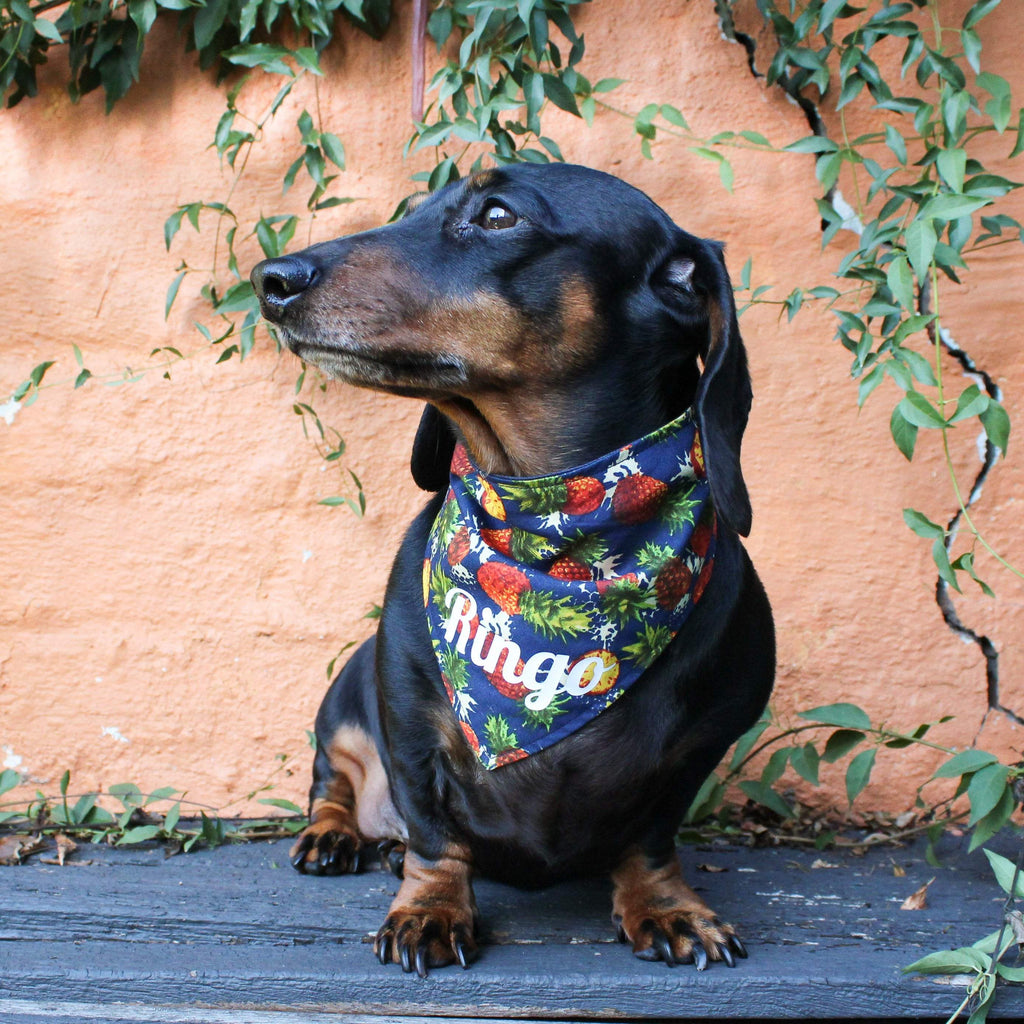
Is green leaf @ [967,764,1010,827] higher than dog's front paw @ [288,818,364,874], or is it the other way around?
green leaf @ [967,764,1010,827]

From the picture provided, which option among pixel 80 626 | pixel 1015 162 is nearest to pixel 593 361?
pixel 1015 162

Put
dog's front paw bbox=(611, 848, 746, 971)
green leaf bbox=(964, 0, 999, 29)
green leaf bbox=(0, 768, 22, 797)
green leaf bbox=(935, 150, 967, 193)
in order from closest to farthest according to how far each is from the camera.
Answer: dog's front paw bbox=(611, 848, 746, 971) < green leaf bbox=(935, 150, 967, 193) < green leaf bbox=(964, 0, 999, 29) < green leaf bbox=(0, 768, 22, 797)

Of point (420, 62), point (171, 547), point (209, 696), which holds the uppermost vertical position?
point (420, 62)

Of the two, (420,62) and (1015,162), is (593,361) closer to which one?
(420,62)

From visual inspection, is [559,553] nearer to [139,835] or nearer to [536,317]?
[536,317]

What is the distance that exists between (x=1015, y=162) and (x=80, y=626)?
265cm

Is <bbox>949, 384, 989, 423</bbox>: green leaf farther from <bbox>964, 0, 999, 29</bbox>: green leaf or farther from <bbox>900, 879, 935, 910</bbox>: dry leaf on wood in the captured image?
<bbox>900, 879, 935, 910</bbox>: dry leaf on wood

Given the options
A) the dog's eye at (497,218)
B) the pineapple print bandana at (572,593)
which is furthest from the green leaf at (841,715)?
the dog's eye at (497,218)

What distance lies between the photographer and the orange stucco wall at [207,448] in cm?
273

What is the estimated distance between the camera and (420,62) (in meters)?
2.61

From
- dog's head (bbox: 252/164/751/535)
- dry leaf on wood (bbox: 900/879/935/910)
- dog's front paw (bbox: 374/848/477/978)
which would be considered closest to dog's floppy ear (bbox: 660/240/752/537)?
dog's head (bbox: 252/164/751/535)

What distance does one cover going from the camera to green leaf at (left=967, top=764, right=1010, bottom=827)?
1.93 meters

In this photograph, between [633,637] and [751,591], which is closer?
[633,637]

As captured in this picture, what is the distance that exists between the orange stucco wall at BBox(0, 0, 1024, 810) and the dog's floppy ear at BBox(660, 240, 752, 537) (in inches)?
35.3
